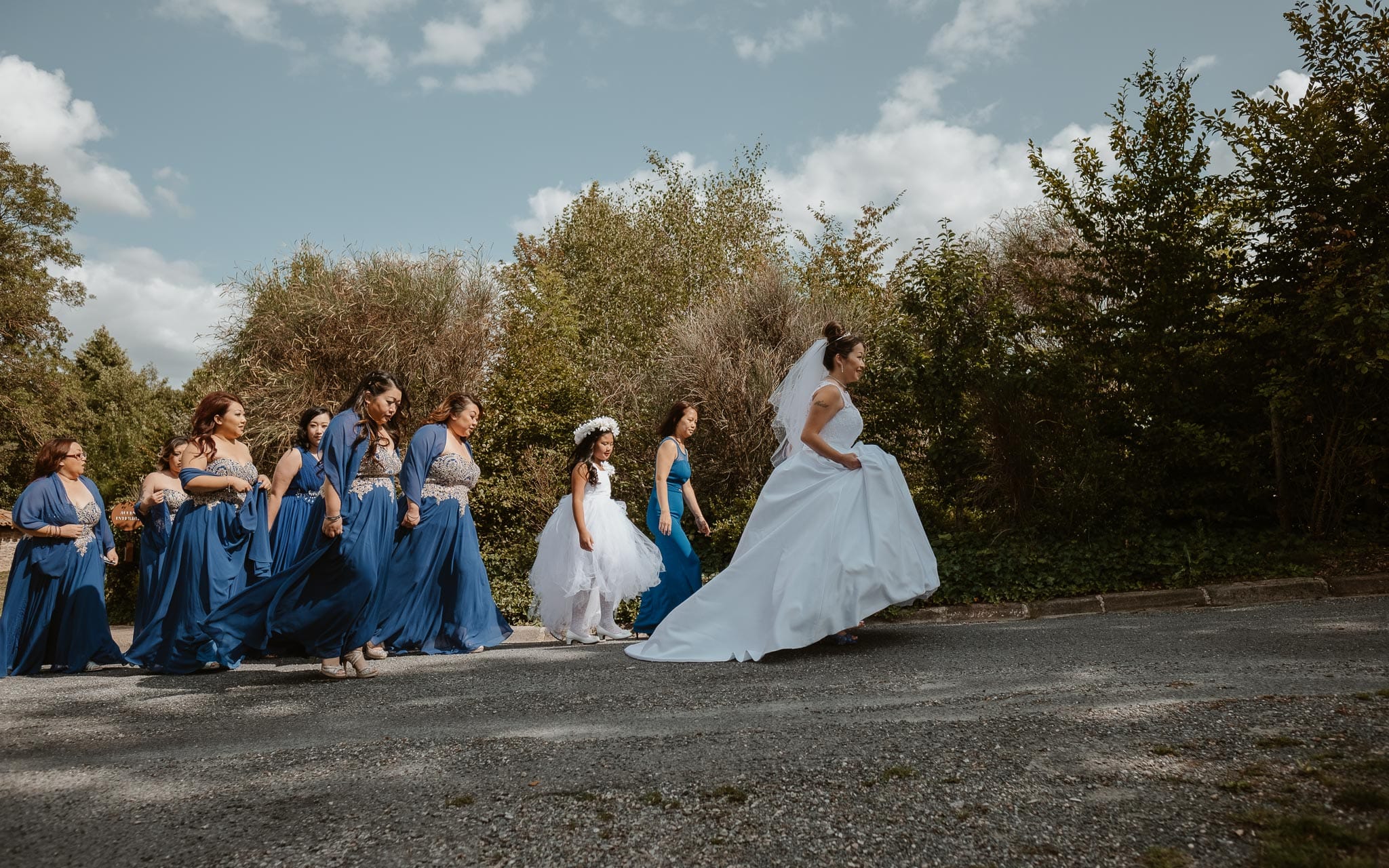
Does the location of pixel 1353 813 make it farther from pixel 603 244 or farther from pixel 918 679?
pixel 603 244

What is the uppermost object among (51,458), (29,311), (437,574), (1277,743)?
(29,311)

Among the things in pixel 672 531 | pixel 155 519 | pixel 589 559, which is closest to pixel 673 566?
pixel 672 531

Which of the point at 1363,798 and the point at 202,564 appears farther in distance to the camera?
the point at 202,564

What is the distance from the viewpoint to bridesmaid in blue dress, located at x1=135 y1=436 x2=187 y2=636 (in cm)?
829

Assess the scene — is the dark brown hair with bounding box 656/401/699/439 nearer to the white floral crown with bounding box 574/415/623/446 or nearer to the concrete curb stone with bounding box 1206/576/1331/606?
the white floral crown with bounding box 574/415/623/446

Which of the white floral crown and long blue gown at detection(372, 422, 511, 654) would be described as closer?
long blue gown at detection(372, 422, 511, 654)

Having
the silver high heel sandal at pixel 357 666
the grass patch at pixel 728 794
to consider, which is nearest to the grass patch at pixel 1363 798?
the grass patch at pixel 728 794

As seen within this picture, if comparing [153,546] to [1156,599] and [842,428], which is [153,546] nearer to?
[842,428]

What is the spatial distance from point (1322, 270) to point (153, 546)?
1219cm

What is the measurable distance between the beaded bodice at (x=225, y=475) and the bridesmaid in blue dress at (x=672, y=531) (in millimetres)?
3673

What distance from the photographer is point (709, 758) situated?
384 centimetres

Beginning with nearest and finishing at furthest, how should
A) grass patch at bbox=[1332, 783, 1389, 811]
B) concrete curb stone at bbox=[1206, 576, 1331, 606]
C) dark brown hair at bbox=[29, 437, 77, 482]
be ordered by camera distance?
grass patch at bbox=[1332, 783, 1389, 811]
dark brown hair at bbox=[29, 437, 77, 482]
concrete curb stone at bbox=[1206, 576, 1331, 606]

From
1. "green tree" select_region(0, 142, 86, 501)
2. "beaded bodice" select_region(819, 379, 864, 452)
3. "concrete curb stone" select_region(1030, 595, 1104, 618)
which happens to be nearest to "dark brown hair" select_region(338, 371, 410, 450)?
"beaded bodice" select_region(819, 379, 864, 452)

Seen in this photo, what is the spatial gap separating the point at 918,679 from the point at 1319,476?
698 centimetres
